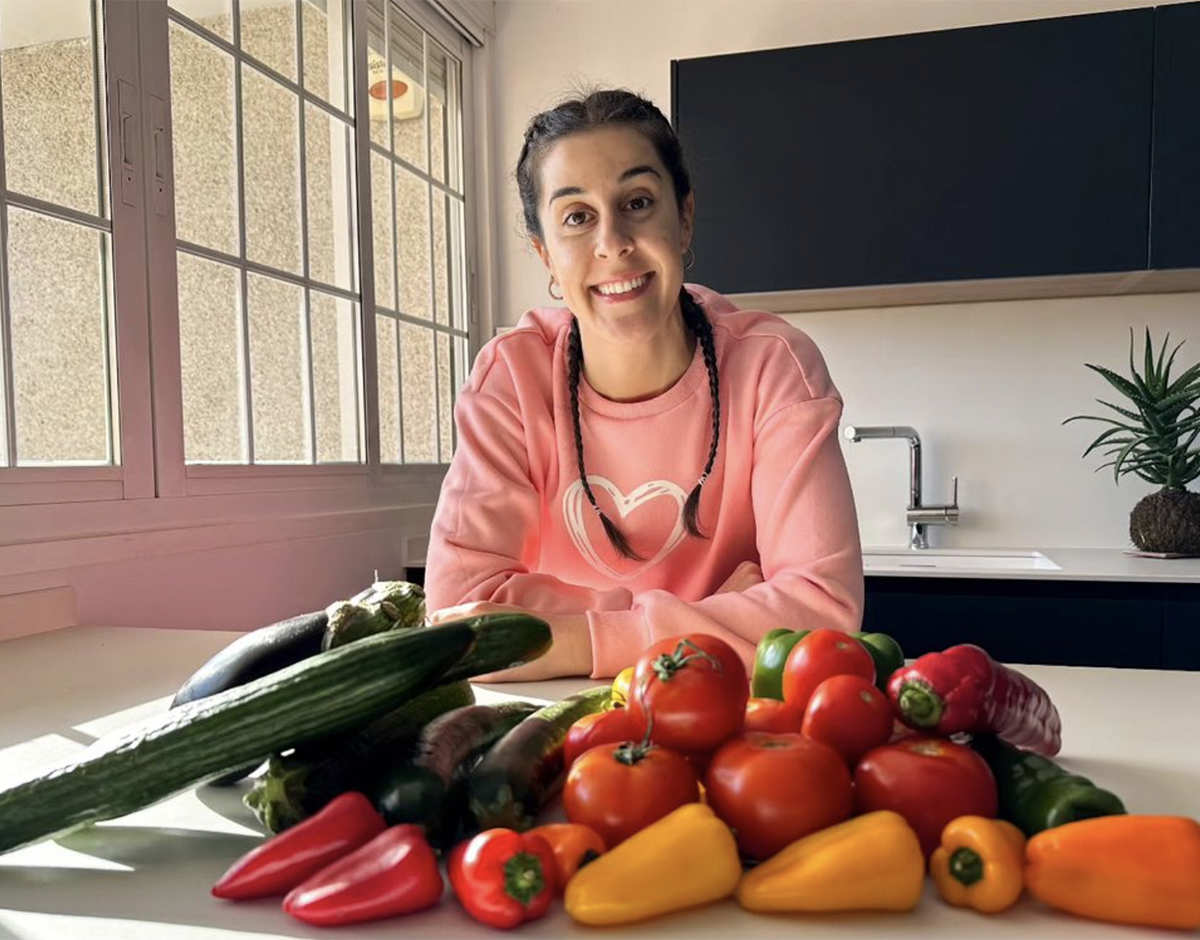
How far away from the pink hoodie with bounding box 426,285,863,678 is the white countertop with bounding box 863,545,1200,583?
92 centimetres

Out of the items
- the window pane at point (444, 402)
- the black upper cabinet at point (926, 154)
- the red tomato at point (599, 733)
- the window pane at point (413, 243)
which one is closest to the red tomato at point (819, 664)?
the red tomato at point (599, 733)

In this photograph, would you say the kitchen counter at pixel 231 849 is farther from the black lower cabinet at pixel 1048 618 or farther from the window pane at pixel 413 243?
the window pane at pixel 413 243

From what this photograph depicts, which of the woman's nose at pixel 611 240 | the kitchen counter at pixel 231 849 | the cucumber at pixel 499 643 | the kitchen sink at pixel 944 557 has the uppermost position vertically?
the woman's nose at pixel 611 240

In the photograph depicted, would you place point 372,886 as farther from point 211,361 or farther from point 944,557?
point 944,557

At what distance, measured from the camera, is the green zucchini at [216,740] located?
0.53 metres

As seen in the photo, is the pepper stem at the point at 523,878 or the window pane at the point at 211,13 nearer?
the pepper stem at the point at 523,878

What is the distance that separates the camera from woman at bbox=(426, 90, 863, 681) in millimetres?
1211

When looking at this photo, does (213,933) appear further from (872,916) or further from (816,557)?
(816,557)

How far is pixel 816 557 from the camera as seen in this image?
1.14m

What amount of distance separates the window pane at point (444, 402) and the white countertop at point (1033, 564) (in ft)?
4.31

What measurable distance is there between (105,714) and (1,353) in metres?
0.77

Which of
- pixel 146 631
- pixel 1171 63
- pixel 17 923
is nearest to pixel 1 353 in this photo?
pixel 146 631

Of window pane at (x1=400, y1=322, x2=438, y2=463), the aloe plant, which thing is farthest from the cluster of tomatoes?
window pane at (x1=400, y1=322, x2=438, y2=463)

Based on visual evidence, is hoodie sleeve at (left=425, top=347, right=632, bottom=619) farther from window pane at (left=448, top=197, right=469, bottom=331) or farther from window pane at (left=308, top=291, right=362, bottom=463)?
window pane at (left=448, top=197, right=469, bottom=331)
